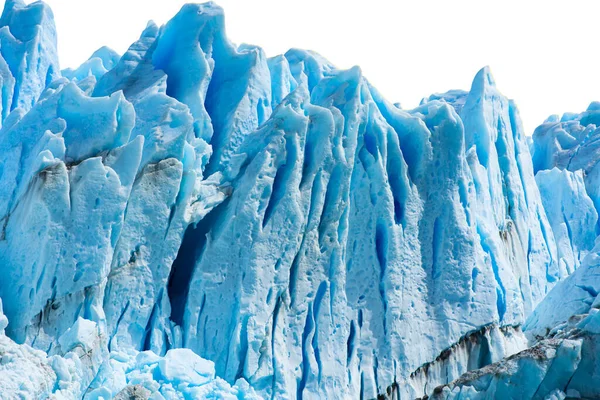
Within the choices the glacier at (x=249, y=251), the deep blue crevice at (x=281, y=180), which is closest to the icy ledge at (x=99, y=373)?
the glacier at (x=249, y=251)

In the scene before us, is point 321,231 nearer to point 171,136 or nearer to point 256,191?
point 256,191

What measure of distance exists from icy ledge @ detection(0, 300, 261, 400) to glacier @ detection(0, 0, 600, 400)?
25mm

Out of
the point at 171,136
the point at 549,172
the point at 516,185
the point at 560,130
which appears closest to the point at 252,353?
the point at 171,136

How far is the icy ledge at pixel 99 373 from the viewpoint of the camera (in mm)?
8375

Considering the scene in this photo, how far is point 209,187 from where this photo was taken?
452 inches

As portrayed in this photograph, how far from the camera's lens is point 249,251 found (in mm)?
10844

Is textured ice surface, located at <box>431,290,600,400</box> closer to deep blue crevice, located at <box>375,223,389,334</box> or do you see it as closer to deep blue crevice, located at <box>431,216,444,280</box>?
deep blue crevice, located at <box>375,223,389,334</box>

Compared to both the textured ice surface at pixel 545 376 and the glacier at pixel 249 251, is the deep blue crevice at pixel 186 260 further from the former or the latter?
the textured ice surface at pixel 545 376

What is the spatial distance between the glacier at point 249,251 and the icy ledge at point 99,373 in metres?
0.02

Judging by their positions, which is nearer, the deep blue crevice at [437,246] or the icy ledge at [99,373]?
the icy ledge at [99,373]

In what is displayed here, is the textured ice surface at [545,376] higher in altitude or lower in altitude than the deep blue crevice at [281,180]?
lower

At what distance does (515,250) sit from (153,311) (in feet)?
26.8

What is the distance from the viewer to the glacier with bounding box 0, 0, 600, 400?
9609 millimetres

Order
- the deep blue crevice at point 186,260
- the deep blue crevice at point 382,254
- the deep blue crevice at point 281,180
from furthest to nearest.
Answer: the deep blue crevice at point 382,254
the deep blue crevice at point 281,180
the deep blue crevice at point 186,260
